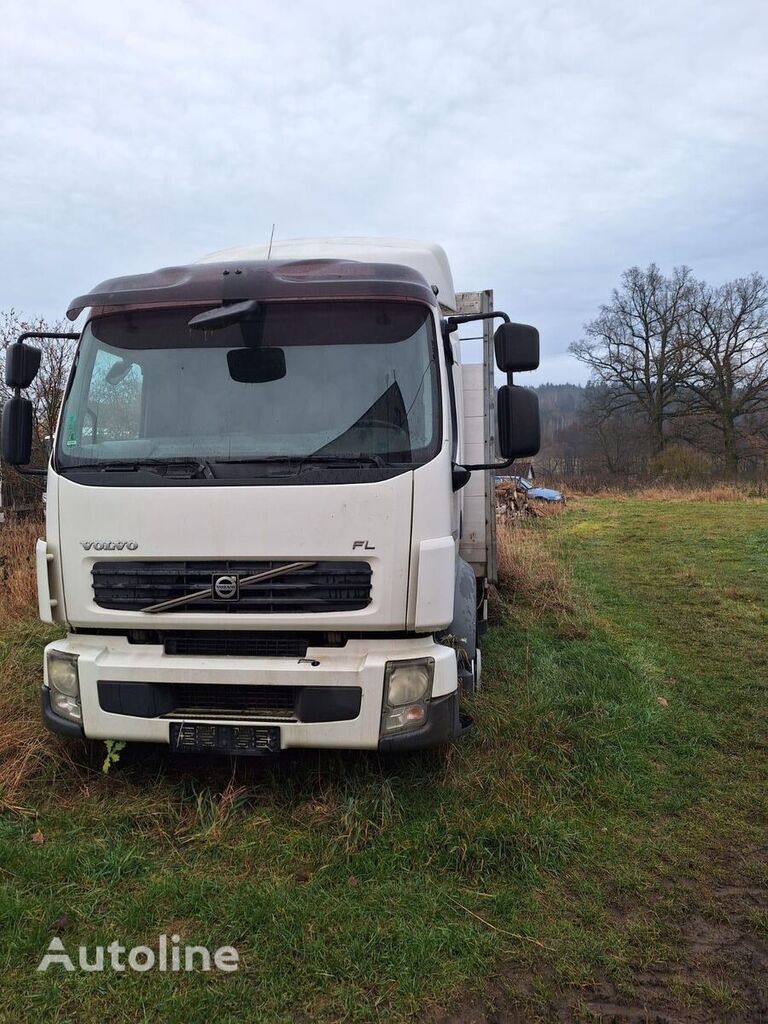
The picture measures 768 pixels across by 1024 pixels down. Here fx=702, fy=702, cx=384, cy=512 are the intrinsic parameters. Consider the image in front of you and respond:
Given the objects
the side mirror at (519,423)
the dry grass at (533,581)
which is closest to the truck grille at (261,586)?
the side mirror at (519,423)

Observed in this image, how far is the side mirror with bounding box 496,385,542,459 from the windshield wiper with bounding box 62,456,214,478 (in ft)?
5.06

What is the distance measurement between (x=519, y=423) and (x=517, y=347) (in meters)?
0.42

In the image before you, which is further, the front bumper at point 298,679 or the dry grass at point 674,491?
the dry grass at point 674,491

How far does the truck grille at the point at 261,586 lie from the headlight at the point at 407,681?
0.34 m

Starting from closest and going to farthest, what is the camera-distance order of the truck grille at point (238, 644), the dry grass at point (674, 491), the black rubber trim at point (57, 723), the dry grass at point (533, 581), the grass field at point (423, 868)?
the grass field at point (423, 868), the truck grille at point (238, 644), the black rubber trim at point (57, 723), the dry grass at point (533, 581), the dry grass at point (674, 491)

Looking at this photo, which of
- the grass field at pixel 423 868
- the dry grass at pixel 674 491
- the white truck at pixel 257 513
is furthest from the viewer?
the dry grass at pixel 674 491

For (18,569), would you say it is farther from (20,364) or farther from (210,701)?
(210,701)

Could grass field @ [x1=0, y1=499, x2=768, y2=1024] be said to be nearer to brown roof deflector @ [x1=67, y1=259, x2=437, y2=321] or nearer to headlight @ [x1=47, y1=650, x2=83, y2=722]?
headlight @ [x1=47, y1=650, x2=83, y2=722]

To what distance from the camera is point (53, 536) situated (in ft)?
11.3

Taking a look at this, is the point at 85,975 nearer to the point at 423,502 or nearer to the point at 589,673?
the point at 423,502

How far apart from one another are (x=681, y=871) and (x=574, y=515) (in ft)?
59.0

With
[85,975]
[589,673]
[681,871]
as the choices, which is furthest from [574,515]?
[85,975]

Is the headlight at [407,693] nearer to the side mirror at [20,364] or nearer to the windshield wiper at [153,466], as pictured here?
the windshield wiper at [153,466]

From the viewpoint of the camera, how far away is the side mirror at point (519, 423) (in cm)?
367
